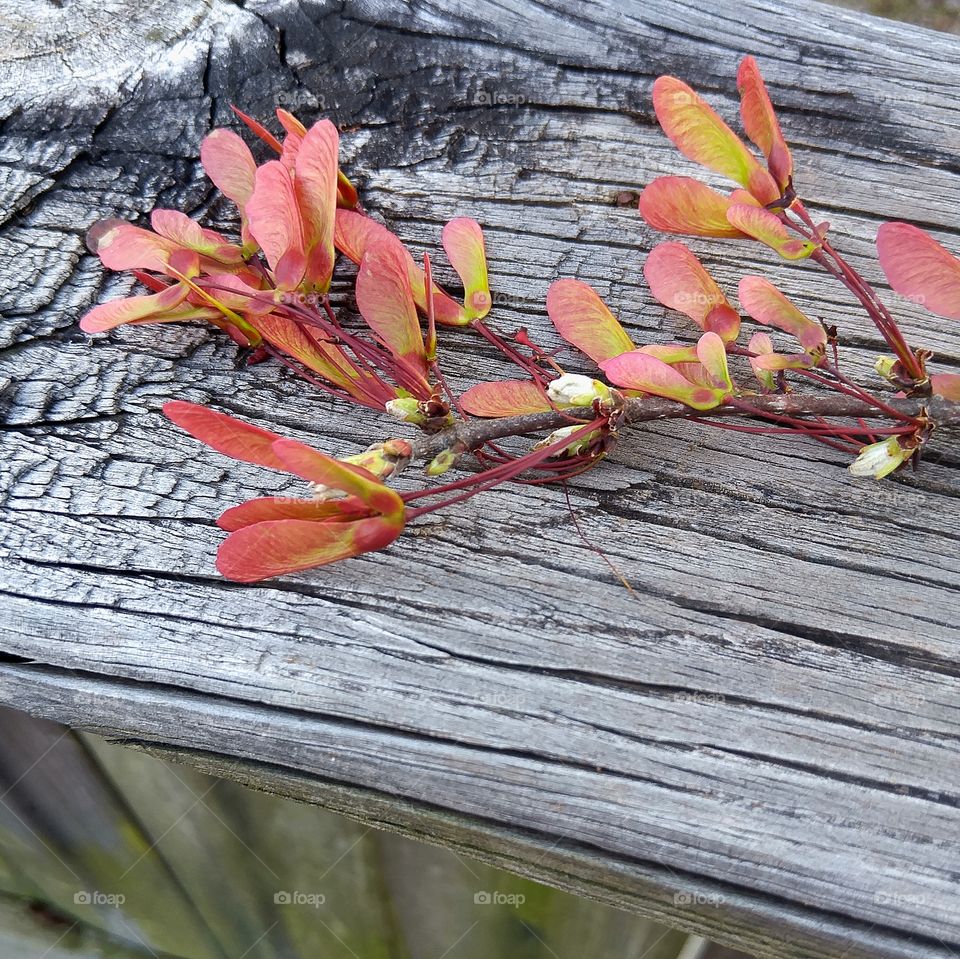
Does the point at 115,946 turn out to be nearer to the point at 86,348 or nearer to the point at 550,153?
the point at 86,348

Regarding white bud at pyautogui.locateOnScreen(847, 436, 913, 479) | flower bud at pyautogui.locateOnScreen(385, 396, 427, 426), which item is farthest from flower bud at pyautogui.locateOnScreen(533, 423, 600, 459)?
white bud at pyautogui.locateOnScreen(847, 436, 913, 479)

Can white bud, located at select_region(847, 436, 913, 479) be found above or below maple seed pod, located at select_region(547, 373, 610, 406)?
below

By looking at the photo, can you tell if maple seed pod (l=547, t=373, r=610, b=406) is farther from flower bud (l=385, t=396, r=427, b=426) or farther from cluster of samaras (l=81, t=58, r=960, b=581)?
flower bud (l=385, t=396, r=427, b=426)

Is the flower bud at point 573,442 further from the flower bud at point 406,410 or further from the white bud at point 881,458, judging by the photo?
the white bud at point 881,458

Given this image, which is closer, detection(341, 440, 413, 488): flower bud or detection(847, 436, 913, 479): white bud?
detection(341, 440, 413, 488): flower bud

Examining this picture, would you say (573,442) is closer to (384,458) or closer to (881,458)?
(384,458)

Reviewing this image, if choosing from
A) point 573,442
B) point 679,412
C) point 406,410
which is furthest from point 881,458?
point 406,410
